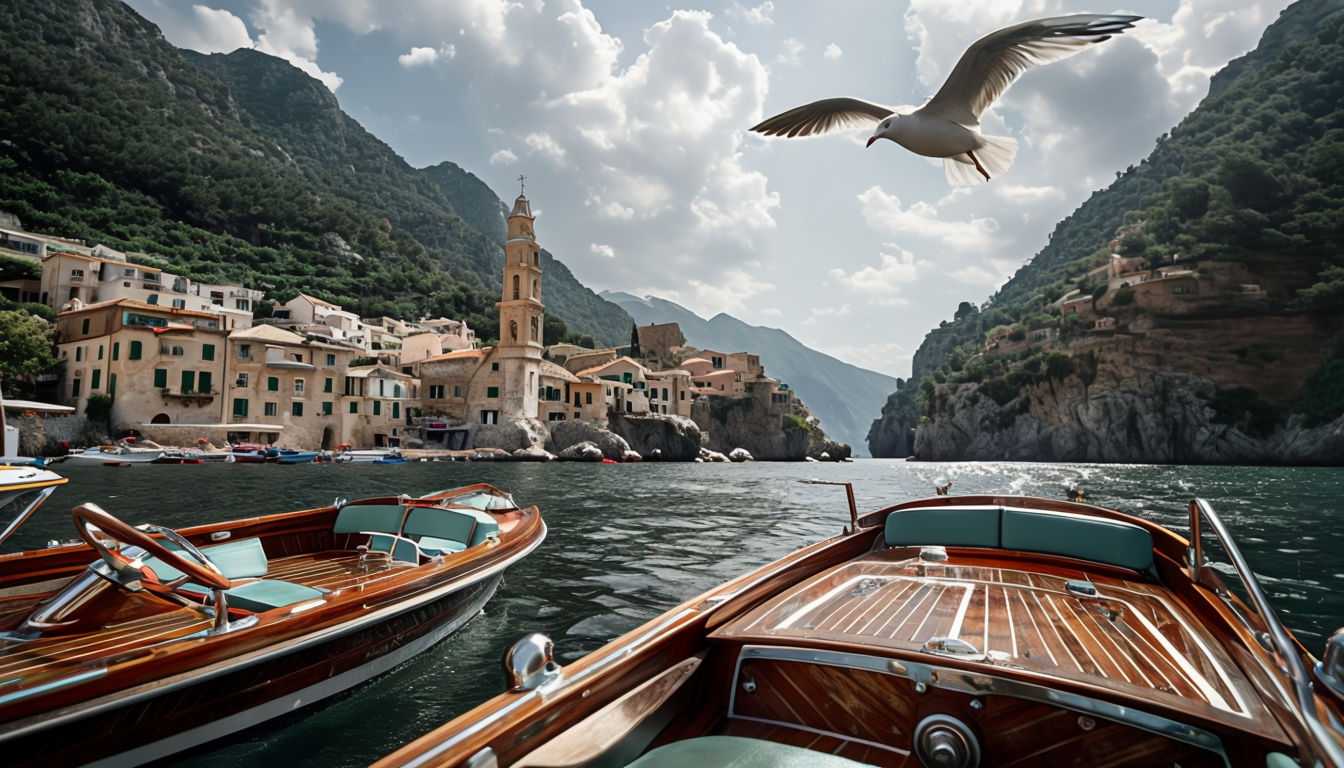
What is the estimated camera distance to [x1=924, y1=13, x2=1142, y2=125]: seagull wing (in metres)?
4.65

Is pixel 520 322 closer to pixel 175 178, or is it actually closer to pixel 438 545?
pixel 438 545

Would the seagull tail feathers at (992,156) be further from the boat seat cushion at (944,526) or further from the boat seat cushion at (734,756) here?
the boat seat cushion at (734,756)

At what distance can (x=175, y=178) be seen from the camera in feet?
233

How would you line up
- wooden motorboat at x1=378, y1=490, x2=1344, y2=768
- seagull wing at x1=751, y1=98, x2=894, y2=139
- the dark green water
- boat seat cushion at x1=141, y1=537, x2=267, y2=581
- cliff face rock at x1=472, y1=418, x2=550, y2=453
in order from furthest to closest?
1. cliff face rock at x1=472, y1=418, x2=550, y2=453
2. seagull wing at x1=751, y1=98, x2=894, y2=139
3. boat seat cushion at x1=141, y1=537, x2=267, y2=581
4. the dark green water
5. wooden motorboat at x1=378, y1=490, x2=1344, y2=768

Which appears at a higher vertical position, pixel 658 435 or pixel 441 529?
pixel 658 435

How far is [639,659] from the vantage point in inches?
99.3

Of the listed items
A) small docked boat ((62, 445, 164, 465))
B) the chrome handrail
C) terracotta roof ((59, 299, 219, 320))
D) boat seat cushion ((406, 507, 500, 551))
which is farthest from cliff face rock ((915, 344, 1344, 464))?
terracotta roof ((59, 299, 219, 320))

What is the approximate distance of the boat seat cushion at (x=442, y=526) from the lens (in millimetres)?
7027

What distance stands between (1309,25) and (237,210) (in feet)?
471

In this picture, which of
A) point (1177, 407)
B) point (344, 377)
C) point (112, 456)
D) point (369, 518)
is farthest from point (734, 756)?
point (1177, 407)

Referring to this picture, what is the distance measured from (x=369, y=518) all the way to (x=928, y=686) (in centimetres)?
638

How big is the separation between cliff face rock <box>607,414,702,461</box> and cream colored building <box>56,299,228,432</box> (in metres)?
31.2

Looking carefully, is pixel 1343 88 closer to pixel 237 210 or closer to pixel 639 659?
pixel 639 659

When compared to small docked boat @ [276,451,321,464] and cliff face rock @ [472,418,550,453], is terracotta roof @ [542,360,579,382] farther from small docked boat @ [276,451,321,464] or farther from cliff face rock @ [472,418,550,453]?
small docked boat @ [276,451,321,464]
